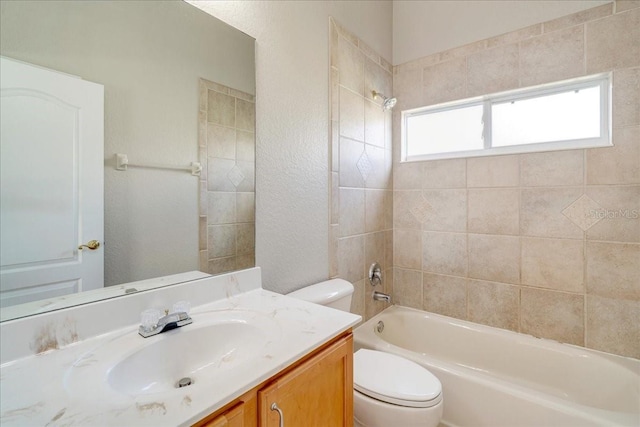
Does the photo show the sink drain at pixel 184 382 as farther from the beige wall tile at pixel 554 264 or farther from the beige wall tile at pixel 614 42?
the beige wall tile at pixel 614 42

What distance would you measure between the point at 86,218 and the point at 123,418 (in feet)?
2.03

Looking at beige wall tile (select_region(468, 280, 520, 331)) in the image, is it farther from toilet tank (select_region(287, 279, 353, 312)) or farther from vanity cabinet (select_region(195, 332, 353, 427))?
vanity cabinet (select_region(195, 332, 353, 427))

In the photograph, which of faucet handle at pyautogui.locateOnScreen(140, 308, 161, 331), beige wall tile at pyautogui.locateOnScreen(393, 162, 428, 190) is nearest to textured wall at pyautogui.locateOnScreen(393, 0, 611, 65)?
beige wall tile at pyautogui.locateOnScreen(393, 162, 428, 190)

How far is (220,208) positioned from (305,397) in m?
0.76

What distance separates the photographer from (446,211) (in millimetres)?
2109

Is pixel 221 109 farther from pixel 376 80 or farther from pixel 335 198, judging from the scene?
pixel 376 80

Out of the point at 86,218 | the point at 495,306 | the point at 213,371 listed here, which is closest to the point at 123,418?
the point at 213,371

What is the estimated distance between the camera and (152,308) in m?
0.95

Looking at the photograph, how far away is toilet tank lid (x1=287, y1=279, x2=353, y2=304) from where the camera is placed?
4.60 ft

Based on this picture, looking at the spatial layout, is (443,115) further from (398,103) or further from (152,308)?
(152,308)

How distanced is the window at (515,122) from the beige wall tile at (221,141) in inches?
60.6

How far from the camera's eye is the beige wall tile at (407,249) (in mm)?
2246

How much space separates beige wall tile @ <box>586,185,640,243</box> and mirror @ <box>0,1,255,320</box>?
1.94 metres

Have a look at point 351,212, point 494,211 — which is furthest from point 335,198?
point 494,211
